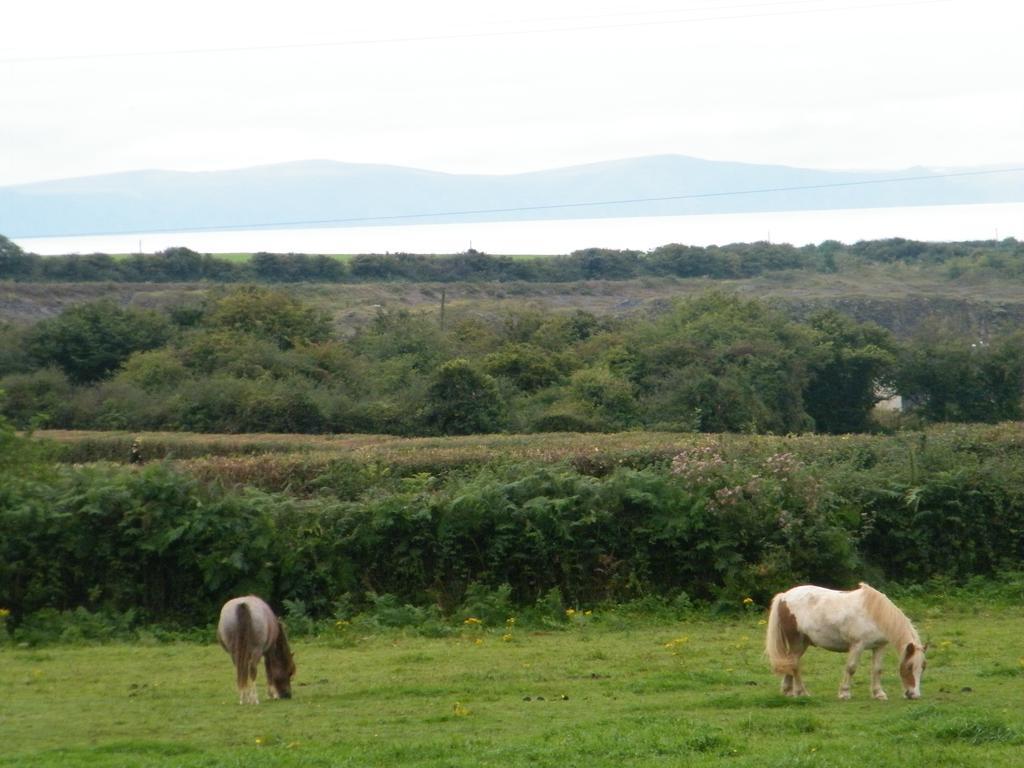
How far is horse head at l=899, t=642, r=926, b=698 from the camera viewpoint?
34.5 feet

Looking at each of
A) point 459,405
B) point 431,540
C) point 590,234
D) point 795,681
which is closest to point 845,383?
point 459,405

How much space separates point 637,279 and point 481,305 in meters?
22.2

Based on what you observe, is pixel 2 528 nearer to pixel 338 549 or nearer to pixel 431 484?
pixel 338 549

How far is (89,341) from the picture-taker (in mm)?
54188

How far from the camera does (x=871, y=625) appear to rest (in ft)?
34.6

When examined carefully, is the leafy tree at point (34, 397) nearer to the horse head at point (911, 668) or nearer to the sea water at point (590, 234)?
the horse head at point (911, 668)

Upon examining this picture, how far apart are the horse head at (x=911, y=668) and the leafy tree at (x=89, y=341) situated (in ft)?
155

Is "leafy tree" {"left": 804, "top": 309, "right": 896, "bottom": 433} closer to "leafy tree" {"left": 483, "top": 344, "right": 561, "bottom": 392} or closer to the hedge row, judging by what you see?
"leafy tree" {"left": 483, "top": 344, "right": 561, "bottom": 392}

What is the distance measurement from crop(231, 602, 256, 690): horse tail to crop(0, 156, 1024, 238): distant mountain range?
450 ft

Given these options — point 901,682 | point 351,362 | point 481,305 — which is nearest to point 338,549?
point 901,682

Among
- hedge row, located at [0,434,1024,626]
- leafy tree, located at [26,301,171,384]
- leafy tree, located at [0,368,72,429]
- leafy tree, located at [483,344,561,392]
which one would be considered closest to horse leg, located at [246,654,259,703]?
hedge row, located at [0,434,1024,626]

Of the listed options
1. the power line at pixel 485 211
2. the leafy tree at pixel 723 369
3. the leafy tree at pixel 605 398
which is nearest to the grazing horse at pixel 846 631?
the leafy tree at pixel 723 369

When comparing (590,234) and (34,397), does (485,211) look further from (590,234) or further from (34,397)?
(34,397)

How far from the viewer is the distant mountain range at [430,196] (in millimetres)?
160250
